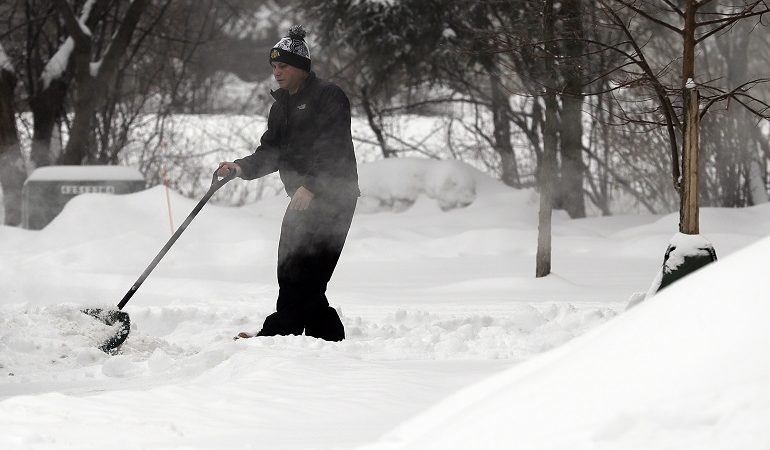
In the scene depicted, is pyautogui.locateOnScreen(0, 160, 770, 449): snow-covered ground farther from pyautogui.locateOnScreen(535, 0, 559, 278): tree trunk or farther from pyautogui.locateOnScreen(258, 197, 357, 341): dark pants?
pyautogui.locateOnScreen(258, 197, 357, 341): dark pants

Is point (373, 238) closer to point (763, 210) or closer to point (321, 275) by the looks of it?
point (763, 210)

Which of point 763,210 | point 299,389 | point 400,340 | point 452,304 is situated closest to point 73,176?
point 452,304

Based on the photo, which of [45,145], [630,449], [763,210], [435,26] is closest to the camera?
[630,449]

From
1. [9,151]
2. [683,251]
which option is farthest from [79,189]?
[683,251]

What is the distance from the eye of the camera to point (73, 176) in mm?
14727

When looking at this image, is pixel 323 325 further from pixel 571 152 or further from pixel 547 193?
pixel 571 152

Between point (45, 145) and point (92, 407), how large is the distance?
15003mm

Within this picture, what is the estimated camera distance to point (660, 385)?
2.46m

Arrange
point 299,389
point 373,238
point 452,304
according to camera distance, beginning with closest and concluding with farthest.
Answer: point 299,389 → point 452,304 → point 373,238

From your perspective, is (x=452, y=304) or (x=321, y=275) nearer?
(x=321, y=275)

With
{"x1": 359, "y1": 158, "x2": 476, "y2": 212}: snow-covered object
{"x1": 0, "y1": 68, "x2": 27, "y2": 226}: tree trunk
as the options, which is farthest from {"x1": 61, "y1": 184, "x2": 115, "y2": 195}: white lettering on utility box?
{"x1": 359, "y1": 158, "x2": 476, "y2": 212}: snow-covered object

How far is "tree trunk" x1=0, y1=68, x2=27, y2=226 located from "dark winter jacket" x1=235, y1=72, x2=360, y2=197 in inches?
440

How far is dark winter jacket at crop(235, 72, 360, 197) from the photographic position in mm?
6617

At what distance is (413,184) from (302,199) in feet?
31.2
